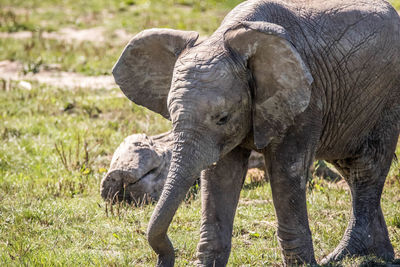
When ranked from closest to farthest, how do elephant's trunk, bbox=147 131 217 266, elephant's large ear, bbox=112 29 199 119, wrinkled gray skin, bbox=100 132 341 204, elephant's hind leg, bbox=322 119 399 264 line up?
elephant's trunk, bbox=147 131 217 266 → elephant's large ear, bbox=112 29 199 119 → elephant's hind leg, bbox=322 119 399 264 → wrinkled gray skin, bbox=100 132 341 204

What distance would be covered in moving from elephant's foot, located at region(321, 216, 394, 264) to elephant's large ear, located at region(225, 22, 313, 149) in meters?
1.56

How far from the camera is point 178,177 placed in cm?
442

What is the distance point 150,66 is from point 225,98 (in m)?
0.97

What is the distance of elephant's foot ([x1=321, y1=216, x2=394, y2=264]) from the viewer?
5.89 metres

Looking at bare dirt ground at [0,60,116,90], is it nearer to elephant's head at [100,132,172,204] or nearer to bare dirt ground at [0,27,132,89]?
bare dirt ground at [0,27,132,89]

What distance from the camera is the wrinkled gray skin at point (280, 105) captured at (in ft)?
14.9

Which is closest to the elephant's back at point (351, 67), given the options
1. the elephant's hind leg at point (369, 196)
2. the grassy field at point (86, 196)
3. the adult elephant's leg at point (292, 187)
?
the elephant's hind leg at point (369, 196)

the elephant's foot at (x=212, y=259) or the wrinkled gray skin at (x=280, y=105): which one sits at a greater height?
the wrinkled gray skin at (x=280, y=105)

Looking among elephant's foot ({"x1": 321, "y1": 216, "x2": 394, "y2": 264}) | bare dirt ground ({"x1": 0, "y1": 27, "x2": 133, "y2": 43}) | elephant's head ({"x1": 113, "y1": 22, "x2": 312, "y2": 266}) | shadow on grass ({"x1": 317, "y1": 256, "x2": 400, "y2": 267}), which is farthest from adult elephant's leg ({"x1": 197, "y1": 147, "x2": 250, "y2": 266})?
bare dirt ground ({"x1": 0, "y1": 27, "x2": 133, "y2": 43})

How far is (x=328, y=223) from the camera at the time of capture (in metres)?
6.71

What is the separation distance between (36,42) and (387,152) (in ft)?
33.7

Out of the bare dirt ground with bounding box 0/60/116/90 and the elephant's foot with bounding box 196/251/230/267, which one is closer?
the elephant's foot with bounding box 196/251/230/267

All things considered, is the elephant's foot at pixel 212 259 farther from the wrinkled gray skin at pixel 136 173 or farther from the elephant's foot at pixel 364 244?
the wrinkled gray skin at pixel 136 173

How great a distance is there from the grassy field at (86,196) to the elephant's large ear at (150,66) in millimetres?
1317
